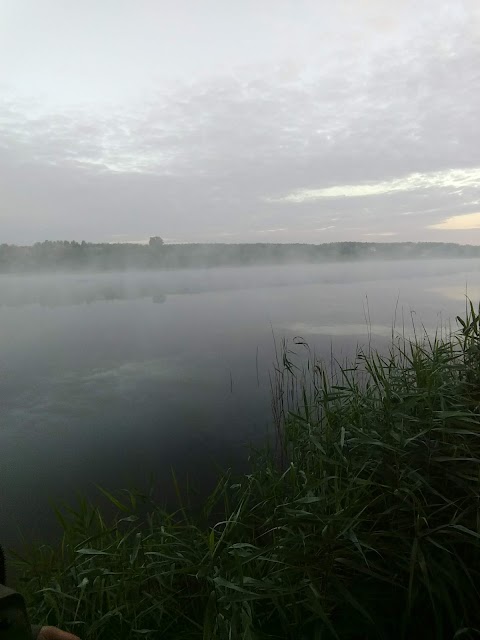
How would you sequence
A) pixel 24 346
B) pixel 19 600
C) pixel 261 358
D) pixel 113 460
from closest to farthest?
pixel 19 600, pixel 113 460, pixel 261 358, pixel 24 346

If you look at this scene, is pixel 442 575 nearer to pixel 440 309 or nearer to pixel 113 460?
pixel 113 460

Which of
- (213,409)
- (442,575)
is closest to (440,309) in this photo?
(213,409)

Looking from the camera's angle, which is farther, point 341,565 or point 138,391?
point 138,391

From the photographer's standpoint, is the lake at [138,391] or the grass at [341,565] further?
the lake at [138,391]

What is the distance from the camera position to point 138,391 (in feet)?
24.1

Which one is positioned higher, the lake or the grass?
the grass

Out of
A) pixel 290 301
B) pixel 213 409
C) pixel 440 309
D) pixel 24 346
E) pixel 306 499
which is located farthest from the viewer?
pixel 290 301

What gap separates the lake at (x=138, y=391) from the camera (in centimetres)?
443

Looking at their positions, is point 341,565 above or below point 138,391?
above

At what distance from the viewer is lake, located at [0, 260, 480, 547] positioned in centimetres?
443

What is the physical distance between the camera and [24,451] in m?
5.09

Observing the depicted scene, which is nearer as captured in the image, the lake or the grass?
the grass

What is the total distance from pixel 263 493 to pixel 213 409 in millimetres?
3636

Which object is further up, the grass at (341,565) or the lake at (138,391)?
the grass at (341,565)
